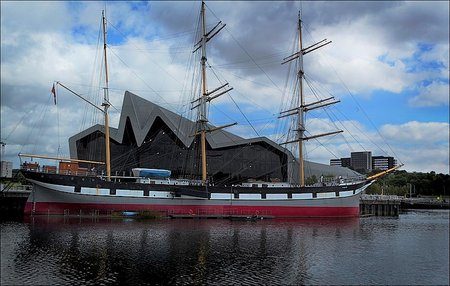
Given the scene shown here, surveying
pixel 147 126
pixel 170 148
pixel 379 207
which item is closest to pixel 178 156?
pixel 170 148

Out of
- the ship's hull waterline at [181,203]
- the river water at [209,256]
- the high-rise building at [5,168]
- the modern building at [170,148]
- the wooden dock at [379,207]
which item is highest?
the modern building at [170,148]

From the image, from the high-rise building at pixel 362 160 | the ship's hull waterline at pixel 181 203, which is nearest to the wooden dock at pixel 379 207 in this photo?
the ship's hull waterline at pixel 181 203

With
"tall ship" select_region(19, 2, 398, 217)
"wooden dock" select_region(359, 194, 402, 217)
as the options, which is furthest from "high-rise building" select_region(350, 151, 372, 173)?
"tall ship" select_region(19, 2, 398, 217)

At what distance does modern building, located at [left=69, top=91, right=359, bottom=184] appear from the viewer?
221ft

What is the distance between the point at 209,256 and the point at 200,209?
22.9 metres

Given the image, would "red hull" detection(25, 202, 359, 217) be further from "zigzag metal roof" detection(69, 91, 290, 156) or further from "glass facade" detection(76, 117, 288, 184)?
"zigzag metal roof" detection(69, 91, 290, 156)

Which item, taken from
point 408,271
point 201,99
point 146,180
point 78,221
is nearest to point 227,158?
point 201,99

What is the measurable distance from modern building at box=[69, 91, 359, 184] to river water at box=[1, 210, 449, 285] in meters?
34.2

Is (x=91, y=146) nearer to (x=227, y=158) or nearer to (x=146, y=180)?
(x=227, y=158)

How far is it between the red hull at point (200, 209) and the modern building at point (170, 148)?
18.5 m

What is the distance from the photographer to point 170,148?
224 ft

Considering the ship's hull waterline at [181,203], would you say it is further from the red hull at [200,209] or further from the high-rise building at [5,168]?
the high-rise building at [5,168]

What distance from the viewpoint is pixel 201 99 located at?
50.6 meters

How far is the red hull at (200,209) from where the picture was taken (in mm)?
39656
